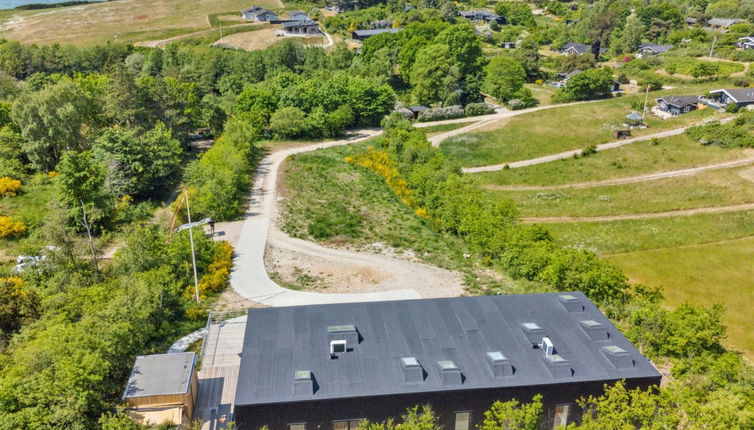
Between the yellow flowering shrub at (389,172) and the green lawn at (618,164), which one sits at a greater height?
the yellow flowering shrub at (389,172)

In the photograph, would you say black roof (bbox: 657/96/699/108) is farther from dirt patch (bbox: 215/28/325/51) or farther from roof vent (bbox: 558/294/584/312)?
dirt patch (bbox: 215/28/325/51)

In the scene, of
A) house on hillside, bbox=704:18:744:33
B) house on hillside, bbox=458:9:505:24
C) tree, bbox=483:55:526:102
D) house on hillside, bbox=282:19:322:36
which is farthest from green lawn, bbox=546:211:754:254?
house on hillside, bbox=458:9:505:24

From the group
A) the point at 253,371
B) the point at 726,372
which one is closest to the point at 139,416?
the point at 253,371

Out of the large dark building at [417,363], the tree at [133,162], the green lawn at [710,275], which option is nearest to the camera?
the large dark building at [417,363]

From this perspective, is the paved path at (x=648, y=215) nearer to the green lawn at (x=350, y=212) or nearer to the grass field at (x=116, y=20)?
the green lawn at (x=350, y=212)

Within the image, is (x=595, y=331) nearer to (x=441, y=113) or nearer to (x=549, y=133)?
(x=549, y=133)

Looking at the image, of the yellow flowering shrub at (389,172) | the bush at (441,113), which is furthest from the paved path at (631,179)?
the bush at (441,113)

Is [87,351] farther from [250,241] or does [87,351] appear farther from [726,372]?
[726,372]
